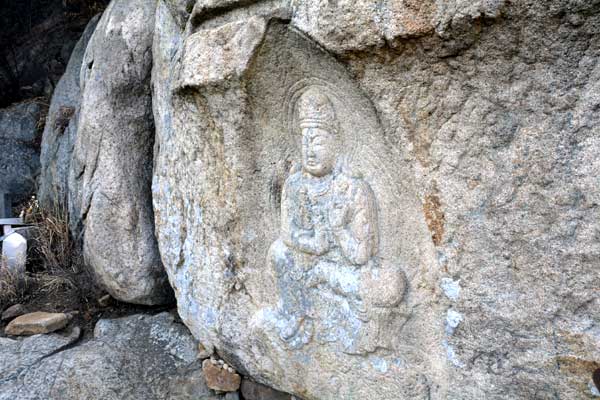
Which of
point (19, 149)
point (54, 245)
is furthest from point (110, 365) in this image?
point (19, 149)

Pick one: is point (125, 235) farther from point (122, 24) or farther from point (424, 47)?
point (424, 47)

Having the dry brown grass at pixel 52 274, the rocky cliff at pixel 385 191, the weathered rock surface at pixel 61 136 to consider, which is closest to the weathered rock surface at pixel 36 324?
the dry brown grass at pixel 52 274

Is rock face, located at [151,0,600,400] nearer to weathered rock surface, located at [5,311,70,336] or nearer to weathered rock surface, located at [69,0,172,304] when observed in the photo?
weathered rock surface, located at [69,0,172,304]

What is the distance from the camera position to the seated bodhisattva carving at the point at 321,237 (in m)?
2.15

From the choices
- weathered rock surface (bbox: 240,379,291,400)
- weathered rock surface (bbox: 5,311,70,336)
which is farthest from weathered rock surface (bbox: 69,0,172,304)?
weathered rock surface (bbox: 240,379,291,400)

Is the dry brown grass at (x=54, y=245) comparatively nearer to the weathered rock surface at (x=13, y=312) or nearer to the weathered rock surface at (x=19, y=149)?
the weathered rock surface at (x=13, y=312)

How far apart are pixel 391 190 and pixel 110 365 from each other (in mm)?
2018

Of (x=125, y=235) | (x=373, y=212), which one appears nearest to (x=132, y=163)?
(x=125, y=235)

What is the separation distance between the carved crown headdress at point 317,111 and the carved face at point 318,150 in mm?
25

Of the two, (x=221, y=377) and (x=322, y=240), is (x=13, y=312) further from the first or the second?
(x=322, y=240)

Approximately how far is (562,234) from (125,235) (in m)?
2.55

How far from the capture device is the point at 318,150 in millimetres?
2172

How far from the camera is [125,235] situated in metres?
3.43

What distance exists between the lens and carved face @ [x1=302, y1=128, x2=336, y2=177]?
2.16 meters
